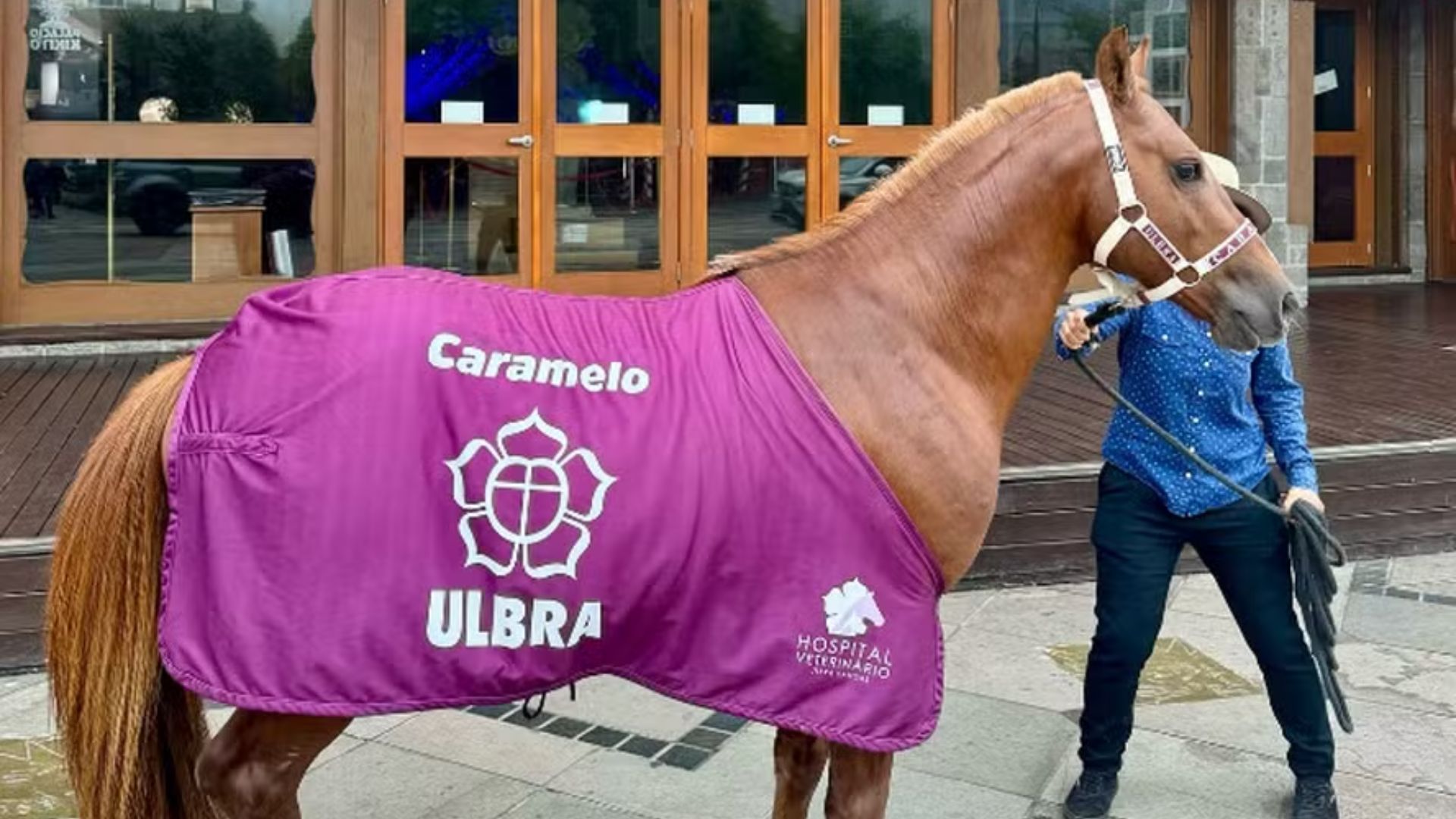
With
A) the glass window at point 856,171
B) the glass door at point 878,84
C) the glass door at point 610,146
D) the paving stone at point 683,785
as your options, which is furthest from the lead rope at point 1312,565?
the glass window at point 856,171

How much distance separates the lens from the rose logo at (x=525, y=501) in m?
2.62

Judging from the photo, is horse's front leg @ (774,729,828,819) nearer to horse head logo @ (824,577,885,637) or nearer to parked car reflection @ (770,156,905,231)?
horse head logo @ (824,577,885,637)

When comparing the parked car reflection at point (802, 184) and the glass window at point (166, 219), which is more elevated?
the parked car reflection at point (802, 184)

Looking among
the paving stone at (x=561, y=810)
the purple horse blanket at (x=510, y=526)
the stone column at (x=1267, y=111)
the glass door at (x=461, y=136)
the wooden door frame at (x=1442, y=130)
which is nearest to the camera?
the purple horse blanket at (x=510, y=526)

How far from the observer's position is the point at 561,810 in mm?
3953

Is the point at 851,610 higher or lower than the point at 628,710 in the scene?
higher

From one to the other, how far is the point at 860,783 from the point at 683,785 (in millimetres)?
1375

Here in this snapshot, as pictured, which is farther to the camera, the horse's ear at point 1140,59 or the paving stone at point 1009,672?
the paving stone at point 1009,672

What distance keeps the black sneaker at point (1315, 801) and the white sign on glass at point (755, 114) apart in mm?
6961

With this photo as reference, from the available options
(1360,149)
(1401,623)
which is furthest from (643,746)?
(1360,149)

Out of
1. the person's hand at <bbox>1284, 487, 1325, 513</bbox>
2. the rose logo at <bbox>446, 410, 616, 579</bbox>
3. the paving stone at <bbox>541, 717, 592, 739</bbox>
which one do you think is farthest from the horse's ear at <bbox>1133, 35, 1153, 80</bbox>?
the paving stone at <bbox>541, 717, 592, 739</bbox>

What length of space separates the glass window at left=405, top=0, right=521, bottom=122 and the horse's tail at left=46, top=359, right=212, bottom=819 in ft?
22.7

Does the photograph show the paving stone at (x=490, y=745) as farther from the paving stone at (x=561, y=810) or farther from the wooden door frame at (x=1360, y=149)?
the wooden door frame at (x=1360, y=149)

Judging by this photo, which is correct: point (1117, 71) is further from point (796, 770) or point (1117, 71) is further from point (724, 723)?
point (724, 723)
